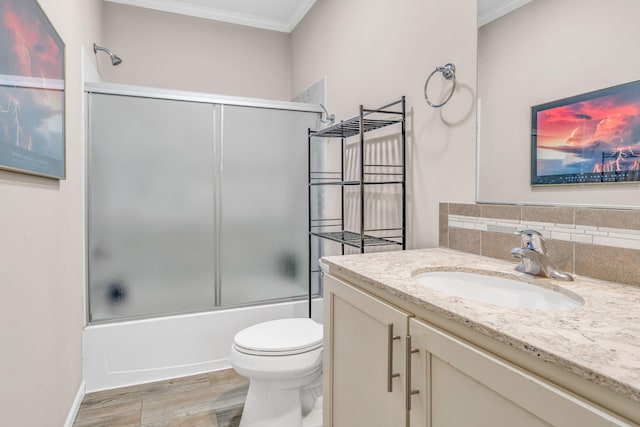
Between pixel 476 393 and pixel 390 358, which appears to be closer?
pixel 476 393

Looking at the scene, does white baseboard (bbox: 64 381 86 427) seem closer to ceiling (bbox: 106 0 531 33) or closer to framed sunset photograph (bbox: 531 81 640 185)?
framed sunset photograph (bbox: 531 81 640 185)

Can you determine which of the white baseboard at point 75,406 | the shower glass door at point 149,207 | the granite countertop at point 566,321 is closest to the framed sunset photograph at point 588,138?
the granite countertop at point 566,321

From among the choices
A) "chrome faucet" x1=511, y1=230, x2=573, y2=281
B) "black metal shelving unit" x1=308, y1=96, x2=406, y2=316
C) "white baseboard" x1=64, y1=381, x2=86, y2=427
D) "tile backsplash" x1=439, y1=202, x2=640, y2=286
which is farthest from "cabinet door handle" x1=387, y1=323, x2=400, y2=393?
"white baseboard" x1=64, y1=381, x2=86, y2=427

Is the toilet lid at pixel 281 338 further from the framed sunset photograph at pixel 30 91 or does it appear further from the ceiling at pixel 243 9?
the ceiling at pixel 243 9

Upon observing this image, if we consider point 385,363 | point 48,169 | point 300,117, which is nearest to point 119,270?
point 48,169

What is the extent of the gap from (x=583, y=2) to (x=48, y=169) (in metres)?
1.83

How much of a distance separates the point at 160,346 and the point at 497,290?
197 centimetres

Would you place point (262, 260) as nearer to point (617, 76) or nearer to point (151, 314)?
point (151, 314)

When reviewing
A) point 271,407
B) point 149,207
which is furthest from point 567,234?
point 149,207

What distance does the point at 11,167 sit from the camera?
1.03 meters

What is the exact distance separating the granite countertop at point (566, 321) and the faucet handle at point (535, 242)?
0.08 m

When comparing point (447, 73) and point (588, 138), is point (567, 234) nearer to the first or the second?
point (588, 138)

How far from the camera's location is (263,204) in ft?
8.34

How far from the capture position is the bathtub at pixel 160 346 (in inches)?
81.9
